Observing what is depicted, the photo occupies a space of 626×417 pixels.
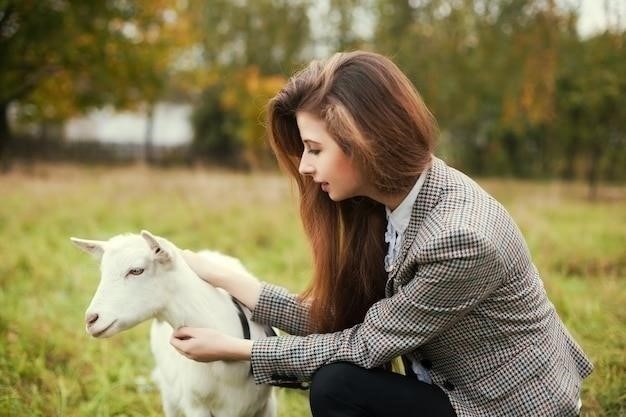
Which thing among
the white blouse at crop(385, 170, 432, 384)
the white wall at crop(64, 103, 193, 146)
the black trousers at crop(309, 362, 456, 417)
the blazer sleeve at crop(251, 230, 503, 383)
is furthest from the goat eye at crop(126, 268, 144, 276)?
the white wall at crop(64, 103, 193, 146)

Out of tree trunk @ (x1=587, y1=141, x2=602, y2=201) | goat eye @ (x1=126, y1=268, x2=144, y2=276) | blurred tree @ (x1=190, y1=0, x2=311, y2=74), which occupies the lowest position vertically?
tree trunk @ (x1=587, y1=141, x2=602, y2=201)

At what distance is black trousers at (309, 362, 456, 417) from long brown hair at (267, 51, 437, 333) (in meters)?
0.36

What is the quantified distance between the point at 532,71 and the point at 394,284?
31.7 ft

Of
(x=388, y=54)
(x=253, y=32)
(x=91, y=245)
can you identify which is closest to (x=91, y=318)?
(x=91, y=245)

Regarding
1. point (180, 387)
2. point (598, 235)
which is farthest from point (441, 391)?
point (598, 235)

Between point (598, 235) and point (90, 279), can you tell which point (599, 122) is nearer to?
point (598, 235)

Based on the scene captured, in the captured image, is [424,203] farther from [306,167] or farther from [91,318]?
[91,318]

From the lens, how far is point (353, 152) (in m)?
2.02

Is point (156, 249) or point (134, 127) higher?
point (156, 249)

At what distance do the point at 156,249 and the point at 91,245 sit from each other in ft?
0.85

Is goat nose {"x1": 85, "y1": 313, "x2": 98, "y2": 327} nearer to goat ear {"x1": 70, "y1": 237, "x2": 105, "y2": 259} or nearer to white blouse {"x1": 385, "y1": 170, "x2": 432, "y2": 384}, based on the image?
goat ear {"x1": 70, "y1": 237, "x2": 105, "y2": 259}

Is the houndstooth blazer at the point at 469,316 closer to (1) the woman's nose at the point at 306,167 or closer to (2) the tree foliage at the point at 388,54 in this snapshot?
(1) the woman's nose at the point at 306,167

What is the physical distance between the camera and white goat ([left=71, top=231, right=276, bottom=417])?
219 cm

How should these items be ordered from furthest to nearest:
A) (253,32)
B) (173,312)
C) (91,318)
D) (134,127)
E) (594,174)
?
(134,127) → (253,32) → (594,174) → (173,312) → (91,318)
